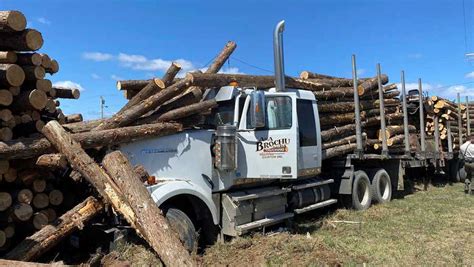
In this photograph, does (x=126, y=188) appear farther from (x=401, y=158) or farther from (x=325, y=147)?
(x=401, y=158)

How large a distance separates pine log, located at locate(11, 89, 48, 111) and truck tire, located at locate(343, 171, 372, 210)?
741 cm

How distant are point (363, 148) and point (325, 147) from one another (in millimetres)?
1807

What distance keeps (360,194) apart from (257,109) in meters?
5.40

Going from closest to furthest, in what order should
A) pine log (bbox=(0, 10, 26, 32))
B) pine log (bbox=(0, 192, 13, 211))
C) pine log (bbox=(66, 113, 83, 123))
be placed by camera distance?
pine log (bbox=(0, 192, 13, 211)) < pine log (bbox=(0, 10, 26, 32)) < pine log (bbox=(66, 113, 83, 123))

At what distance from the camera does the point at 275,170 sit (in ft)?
25.8

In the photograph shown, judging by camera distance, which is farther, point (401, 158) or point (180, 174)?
point (401, 158)

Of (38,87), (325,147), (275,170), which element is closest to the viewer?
(38,87)

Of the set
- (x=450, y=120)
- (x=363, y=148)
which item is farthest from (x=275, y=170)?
(x=450, y=120)

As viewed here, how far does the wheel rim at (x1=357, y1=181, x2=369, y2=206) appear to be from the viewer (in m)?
11.7

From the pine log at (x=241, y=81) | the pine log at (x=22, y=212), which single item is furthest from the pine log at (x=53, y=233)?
the pine log at (x=241, y=81)

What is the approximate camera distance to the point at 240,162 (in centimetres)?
780

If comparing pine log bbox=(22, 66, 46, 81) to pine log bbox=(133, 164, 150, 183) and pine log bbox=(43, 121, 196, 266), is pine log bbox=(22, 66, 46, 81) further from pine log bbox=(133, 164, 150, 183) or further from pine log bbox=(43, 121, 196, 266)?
pine log bbox=(133, 164, 150, 183)

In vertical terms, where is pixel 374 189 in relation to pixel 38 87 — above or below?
below

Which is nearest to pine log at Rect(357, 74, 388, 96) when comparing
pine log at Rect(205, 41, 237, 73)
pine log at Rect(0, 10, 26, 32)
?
pine log at Rect(205, 41, 237, 73)
